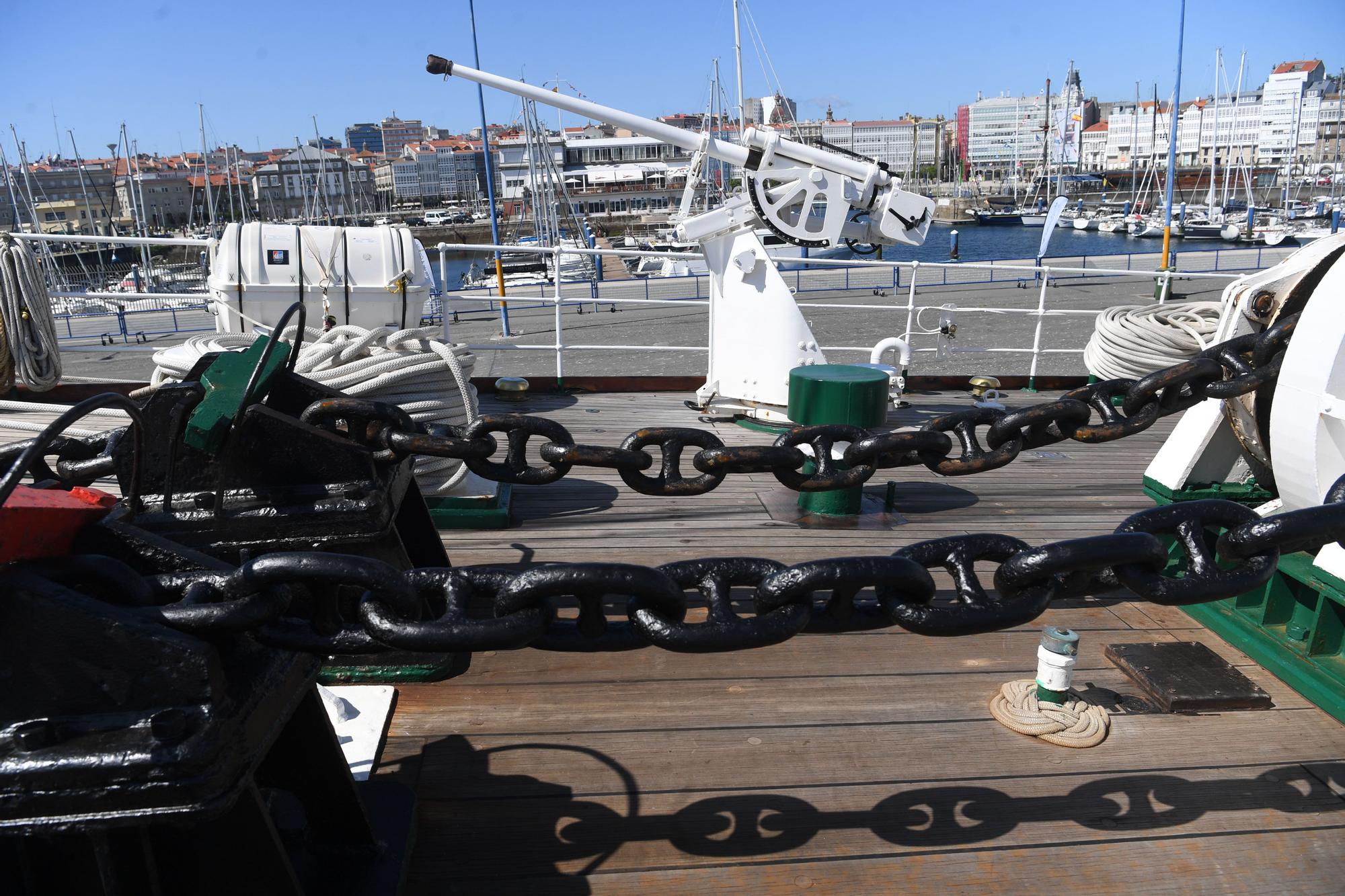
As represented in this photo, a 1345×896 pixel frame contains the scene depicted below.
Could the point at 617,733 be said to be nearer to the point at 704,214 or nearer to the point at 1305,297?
the point at 1305,297

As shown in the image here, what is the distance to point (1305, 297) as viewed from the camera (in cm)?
254

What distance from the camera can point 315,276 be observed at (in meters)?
6.21

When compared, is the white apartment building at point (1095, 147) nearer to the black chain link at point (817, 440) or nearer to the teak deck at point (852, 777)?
the teak deck at point (852, 777)

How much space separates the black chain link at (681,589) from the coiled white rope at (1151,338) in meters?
3.65

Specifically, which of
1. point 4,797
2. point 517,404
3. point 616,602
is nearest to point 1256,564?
point 4,797

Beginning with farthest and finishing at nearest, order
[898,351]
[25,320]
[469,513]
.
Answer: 1. [898,351]
2. [25,320]
3. [469,513]

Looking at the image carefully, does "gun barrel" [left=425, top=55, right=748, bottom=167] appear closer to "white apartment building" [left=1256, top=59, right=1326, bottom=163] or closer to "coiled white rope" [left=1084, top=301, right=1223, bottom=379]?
"coiled white rope" [left=1084, top=301, right=1223, bottom=379]

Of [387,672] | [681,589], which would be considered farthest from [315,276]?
[681,589]

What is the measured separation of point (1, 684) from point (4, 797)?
144 millimetres

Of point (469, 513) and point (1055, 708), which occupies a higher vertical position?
point (469, 513)

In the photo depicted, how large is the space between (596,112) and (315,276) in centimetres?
254

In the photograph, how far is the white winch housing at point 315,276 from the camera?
6.16 meters

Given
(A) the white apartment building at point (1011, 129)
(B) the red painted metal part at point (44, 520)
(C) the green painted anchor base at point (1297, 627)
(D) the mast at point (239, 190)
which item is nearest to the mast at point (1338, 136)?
(A) the white apartment building at point (1011, 129)

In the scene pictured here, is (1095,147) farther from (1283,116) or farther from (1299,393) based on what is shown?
(1299,393)
